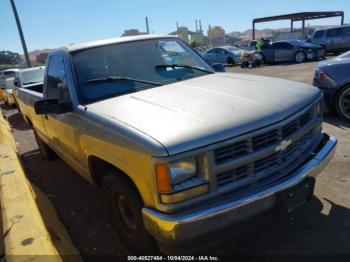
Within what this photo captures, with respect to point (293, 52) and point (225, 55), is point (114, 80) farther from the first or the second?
point (225, 55)

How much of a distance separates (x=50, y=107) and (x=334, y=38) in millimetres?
22671

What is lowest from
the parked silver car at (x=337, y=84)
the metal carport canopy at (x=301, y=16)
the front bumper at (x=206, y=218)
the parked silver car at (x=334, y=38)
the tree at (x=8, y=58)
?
the tree at (x=8, y=58)

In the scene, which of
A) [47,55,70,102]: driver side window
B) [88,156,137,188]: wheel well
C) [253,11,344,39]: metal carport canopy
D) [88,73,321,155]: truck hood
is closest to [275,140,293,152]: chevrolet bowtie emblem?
[88,73,321,155]: truck hood

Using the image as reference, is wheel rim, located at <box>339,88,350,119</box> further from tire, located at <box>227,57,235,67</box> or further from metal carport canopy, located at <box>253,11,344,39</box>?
metal carport canopy, located at <box>253,11,344,39</box>

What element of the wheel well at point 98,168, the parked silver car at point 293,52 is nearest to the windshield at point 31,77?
the wheel well at point 98,168

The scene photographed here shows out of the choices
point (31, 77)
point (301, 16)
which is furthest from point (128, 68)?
point (301, 16)

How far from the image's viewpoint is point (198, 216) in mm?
2227

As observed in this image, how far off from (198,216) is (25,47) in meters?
22.3

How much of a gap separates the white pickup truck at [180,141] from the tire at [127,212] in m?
0.01

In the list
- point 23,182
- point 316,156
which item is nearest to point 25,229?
point 23,182

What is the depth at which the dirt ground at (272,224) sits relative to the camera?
2977 millimetres

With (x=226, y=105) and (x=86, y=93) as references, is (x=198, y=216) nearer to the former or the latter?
(x=226, y=105)

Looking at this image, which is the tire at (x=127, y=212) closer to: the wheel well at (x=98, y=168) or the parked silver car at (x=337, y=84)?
the wheel well at (x=98, y=168)

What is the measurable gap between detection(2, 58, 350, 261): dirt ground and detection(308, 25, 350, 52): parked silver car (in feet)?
62.7
